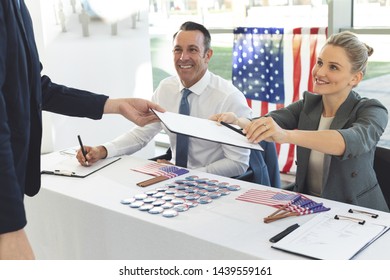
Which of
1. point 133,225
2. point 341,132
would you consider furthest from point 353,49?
point 133,225

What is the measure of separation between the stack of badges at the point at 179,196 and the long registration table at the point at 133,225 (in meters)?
0.03

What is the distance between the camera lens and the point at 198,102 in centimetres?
327

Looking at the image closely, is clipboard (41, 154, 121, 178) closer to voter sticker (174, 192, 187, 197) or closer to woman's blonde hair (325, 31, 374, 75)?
voter sticker (174, 192, 187, 197)

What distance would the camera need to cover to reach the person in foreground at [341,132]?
232 cm

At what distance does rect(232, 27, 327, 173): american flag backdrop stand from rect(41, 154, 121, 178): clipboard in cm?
261

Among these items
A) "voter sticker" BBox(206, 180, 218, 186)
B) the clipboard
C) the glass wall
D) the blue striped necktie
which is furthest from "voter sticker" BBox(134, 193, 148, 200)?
the glass wall

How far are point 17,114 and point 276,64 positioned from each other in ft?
13.5

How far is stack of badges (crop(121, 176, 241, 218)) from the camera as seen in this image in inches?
87.7

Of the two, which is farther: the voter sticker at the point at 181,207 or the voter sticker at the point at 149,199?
the voter sticker at the point at 149,199

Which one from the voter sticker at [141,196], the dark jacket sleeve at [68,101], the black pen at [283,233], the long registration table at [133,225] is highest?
the dark jacket sleeve at [68,101]

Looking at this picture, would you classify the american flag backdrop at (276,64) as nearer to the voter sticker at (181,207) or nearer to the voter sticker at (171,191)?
the voter sticker at (171,191)

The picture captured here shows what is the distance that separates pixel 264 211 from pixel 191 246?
0.37 metres

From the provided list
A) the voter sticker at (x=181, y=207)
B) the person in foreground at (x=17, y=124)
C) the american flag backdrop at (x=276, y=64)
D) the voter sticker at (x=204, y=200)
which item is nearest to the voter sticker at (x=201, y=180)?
the voter sticker at (x=204, y=200)
